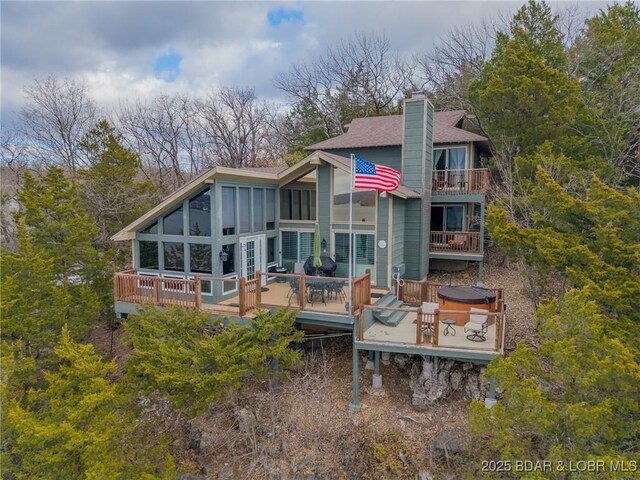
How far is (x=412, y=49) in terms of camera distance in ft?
95.1

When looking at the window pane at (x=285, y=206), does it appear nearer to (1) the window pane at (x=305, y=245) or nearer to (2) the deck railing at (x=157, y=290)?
(1) the window pane at (x=305, y=245)

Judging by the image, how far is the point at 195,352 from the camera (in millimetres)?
8758

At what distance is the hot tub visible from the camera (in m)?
10.5

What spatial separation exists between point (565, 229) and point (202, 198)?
10.2 metres

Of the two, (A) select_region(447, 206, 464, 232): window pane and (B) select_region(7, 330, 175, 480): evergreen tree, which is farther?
(A) select_region(447, 206, 464, 232): window pane

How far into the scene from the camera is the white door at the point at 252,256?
12.6 metres

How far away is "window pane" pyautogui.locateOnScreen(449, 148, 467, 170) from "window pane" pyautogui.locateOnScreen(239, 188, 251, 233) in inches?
359

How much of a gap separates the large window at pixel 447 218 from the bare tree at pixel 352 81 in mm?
13287

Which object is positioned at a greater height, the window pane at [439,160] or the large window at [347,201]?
the window pane at [439,160]

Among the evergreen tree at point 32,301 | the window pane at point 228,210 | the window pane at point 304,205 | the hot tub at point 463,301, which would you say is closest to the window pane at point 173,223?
the window pane at point 228,210

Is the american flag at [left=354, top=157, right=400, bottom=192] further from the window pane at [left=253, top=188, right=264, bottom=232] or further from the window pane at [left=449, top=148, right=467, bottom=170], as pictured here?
the window pane at [left=449, top=148, right=467, bottom=170]

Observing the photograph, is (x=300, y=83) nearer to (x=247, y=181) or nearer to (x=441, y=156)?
(x=441, y=156)

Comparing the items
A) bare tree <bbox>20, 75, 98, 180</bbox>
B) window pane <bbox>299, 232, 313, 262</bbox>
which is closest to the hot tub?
window pane <bbox>299, 232, 313, 262</bbox>

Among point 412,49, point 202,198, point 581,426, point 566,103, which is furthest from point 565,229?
point 412,49
